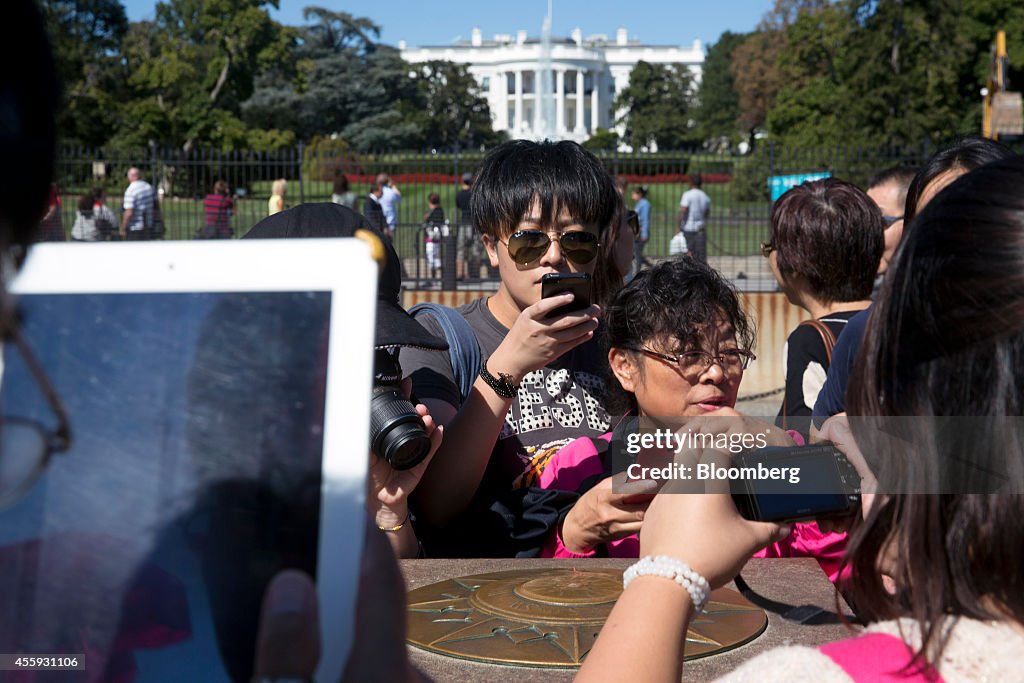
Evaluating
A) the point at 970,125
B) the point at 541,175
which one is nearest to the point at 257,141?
the point at 970,125

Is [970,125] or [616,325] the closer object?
[616,325]

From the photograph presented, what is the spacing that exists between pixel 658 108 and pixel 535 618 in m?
86.9

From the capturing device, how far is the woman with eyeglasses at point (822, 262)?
366 cm

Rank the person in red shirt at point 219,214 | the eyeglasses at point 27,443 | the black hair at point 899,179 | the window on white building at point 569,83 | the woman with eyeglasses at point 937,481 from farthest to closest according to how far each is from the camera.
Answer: the window on white building at point 569,83 < the person in red shirt at point 219,214 < the black hair at point 899,179 < the woman with eyeglasses at point 937,481 < the eyeglasses at point 27,443

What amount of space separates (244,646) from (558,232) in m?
2.32

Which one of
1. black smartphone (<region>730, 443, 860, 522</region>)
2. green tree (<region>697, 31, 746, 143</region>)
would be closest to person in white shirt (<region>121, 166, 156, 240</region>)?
black smartphone (<region>730, 443, 860, 522</region>)

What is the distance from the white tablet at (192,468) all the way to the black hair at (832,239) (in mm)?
2971

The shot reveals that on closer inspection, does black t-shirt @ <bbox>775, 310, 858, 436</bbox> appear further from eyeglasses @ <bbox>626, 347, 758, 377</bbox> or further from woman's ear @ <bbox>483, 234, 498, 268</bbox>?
woman's ear @ <bbox>483, 234, 498, 268</bbox>

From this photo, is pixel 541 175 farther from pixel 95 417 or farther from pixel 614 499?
pixel 95 417

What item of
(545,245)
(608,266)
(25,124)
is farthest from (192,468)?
(608,266)

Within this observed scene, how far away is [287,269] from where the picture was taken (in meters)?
1.00

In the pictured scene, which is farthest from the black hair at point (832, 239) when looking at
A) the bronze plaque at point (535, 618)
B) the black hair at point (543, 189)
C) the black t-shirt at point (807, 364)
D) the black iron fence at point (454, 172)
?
the black iron fence at point (454, 172)

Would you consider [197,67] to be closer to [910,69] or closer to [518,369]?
[910,69]

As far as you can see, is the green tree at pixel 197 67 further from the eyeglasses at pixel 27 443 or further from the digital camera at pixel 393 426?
the eyeglasses at pixel 27 443
